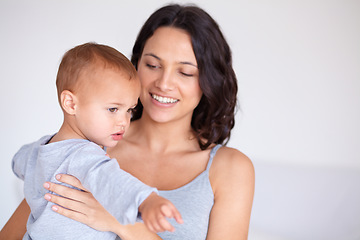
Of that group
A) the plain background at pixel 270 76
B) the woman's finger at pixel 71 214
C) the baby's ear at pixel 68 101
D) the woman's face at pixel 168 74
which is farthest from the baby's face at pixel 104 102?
the plain background at pixel 270 76

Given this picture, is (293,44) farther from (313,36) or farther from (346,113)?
(346,113)

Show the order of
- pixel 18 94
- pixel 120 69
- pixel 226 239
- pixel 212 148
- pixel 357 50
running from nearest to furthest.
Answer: pixel 120 69
pixel 226 239
pixel 212 148
pixel 357 50
pixel 18 94

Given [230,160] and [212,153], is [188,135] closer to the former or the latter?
[212,153]

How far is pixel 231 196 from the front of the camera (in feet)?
6.89

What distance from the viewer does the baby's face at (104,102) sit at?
168 cm

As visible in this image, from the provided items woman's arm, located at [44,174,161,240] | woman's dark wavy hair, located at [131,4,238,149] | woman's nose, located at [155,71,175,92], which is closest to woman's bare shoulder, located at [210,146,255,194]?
woman's dark wavy hair, located at [131,4,238,149]

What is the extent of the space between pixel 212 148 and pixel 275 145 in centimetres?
162

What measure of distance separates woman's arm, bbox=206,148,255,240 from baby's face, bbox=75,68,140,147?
2.04ft

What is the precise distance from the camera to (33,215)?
180 cm

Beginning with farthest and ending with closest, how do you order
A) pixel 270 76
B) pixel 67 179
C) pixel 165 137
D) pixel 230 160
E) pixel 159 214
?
1. pixel 270 76
2. pixel 165 137
3. pixel 230 160
4. pixel 67 179
5. pixel 159 214

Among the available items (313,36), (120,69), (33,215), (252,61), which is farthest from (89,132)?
(313,36)

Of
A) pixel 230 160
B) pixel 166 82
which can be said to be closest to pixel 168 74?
pixel 166 82

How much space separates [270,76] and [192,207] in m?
2.06

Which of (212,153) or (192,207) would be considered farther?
(212,153)
